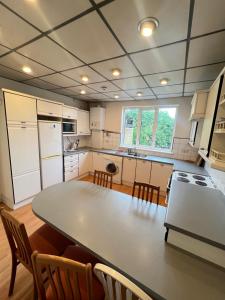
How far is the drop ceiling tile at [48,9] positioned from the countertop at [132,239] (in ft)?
5.30

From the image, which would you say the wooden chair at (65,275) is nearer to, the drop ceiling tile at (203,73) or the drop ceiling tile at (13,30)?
the drop ceiling tile at (13,30)

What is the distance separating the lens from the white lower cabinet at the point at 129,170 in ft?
11.8

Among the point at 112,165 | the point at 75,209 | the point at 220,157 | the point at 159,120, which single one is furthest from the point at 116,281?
the point at 159,120

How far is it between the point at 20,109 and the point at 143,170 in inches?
113

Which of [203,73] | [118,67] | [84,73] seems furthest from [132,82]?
[203,73]

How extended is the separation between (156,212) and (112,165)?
2616mm

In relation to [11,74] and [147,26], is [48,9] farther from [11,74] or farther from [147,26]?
[11,74]

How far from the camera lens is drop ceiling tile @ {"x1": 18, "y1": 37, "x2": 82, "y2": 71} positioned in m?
1.41

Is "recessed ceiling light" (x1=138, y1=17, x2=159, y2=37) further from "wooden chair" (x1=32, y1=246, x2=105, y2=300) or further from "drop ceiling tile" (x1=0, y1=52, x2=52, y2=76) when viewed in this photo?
"wooden chair" (x1=32, y1=246, x2=105, y2=300)

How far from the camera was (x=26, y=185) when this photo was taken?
2633mm

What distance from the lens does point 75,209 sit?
134 centimetres

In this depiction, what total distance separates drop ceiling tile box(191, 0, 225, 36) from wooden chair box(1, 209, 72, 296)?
1905mm

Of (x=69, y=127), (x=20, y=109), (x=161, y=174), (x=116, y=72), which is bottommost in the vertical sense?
(x=161, y=174)

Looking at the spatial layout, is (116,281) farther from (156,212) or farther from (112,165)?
(112,165)
